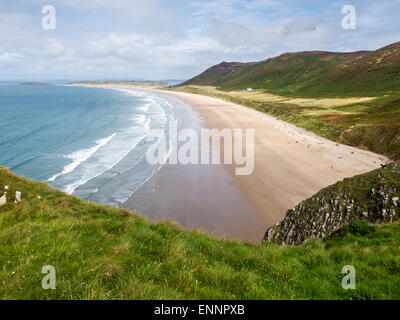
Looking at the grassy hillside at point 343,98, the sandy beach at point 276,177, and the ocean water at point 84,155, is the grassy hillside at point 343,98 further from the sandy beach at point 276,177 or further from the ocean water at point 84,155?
the ocean water at point 84,155

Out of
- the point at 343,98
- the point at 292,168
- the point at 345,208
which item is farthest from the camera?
the point at 343,98

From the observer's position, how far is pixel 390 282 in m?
4.74

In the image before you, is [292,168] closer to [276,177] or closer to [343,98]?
[276,177]

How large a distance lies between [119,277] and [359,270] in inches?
201

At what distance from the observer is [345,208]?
34.2 ft

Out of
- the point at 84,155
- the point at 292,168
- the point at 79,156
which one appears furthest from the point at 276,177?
the point at 79,156

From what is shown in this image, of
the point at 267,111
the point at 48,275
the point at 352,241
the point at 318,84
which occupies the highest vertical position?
the point at 318,84

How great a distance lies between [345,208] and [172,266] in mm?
8767

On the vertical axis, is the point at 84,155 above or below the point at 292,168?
above

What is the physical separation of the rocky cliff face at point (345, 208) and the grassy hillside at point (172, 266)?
8.12 ft

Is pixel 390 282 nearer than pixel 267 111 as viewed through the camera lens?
Result: Yes
